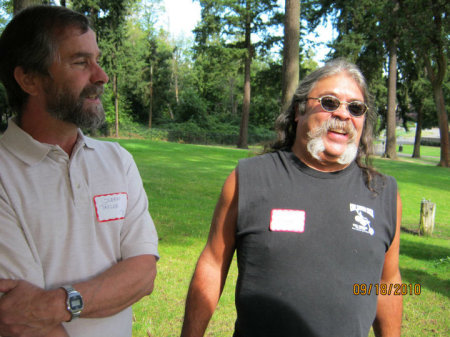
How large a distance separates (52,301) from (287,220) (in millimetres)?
1131

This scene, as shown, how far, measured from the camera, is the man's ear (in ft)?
6.77


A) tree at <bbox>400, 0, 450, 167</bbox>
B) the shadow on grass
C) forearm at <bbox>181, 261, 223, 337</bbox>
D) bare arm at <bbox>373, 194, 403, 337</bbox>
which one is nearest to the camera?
forearm at <bbox>181, 261, 223, 337</bbox>

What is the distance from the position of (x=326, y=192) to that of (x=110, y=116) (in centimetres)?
5398

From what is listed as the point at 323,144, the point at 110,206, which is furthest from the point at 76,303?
the point at 323,144

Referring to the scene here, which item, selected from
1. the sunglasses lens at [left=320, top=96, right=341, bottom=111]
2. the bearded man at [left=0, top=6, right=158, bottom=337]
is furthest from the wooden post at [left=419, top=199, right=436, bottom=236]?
the bearded man at [left=0, top=6, right=158, bottom=337]

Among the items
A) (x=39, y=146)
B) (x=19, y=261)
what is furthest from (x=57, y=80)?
(x=19, y=261)

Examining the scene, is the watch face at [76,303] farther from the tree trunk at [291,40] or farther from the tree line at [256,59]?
the tree trunk at [291,40]

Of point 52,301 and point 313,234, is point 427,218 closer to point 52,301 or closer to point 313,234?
point 313,234

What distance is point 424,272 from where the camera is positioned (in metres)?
6.25

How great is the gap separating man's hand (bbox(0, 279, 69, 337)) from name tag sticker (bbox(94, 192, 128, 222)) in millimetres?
427

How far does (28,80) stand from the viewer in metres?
2.07

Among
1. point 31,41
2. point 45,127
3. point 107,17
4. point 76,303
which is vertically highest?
point 107,17

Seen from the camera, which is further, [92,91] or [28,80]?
[92,91]
